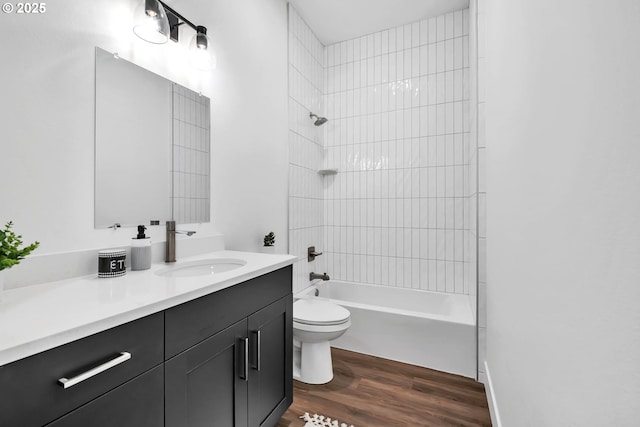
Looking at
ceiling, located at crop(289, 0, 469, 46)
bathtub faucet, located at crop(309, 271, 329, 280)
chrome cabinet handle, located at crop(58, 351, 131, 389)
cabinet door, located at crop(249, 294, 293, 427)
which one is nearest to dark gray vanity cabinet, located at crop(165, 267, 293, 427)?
cabinet door, located at crop(249, 294, 293, 427)

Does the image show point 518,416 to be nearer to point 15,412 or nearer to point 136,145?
point 15,412

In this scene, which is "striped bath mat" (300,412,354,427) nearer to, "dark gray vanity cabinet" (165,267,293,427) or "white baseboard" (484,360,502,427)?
"dark gray vanity cabinet" (165,267,293,427)

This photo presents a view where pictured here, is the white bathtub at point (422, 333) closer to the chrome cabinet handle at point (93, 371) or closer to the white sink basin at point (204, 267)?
the white sink basin at point (204, 267)

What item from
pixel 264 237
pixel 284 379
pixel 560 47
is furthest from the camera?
pixel 264 237

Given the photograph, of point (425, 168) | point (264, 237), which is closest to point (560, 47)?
point (264, 237)

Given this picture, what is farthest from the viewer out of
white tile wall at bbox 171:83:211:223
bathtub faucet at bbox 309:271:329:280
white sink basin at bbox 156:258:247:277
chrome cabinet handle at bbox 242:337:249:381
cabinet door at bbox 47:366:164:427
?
bathtub faucet at bbox 309:271:329:280

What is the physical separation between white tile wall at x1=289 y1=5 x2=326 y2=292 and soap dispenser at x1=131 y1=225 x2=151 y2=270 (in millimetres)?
1363

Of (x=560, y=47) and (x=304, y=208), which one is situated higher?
(x=560, y=47)

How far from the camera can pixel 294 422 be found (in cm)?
160

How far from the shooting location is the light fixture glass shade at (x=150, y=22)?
4.18ft

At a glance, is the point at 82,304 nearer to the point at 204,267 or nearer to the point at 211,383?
the point at 211,383

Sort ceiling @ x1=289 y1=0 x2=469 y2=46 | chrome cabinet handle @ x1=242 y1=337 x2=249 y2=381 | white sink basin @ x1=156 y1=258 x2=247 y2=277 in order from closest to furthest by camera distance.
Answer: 1. chrome cabinet handle @ x1=242 y1=337 x2=249 y2=381
2. white sink basin @ x1=156 y1=258 x2=247 y2=277
3. ceiling @ x1=289 y1=0 x2=469 y2=46

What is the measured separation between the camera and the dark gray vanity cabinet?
3.05ft

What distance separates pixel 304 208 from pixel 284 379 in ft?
5.11
